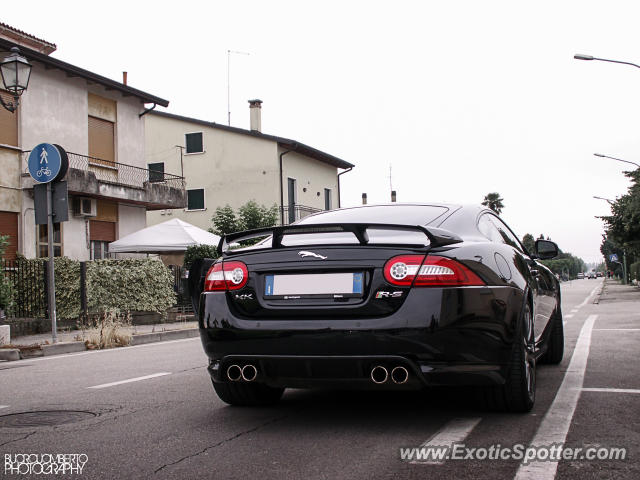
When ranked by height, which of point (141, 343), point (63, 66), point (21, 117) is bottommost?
point (141, 343)

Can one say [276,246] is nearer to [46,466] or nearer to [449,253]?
[449,253]

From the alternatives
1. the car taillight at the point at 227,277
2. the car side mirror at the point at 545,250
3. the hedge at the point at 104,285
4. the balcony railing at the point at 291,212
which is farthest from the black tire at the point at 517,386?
the balcony railing at the point at 291,212

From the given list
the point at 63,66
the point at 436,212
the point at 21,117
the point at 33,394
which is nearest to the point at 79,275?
the point at 21,117

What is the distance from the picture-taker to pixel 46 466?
3.73m

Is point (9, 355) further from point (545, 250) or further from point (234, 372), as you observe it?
point (545, 250)

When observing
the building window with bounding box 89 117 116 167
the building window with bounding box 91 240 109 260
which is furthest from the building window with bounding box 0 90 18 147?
the building window with bounding box 91 240 109 260

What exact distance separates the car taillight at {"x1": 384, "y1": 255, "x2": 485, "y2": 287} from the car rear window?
0.77 meters

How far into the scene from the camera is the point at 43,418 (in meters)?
5.06

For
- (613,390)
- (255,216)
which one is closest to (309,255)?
(613,390)

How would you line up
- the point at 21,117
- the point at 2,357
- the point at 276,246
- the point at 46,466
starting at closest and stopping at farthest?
the point at 46,466
the point at 276,246
the point at 2,357
the point at 21,117

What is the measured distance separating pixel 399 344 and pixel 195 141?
36946 mm

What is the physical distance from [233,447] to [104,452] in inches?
26.4

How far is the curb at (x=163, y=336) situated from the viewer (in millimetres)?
13008

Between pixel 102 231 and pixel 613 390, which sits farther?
pixel 102 231
